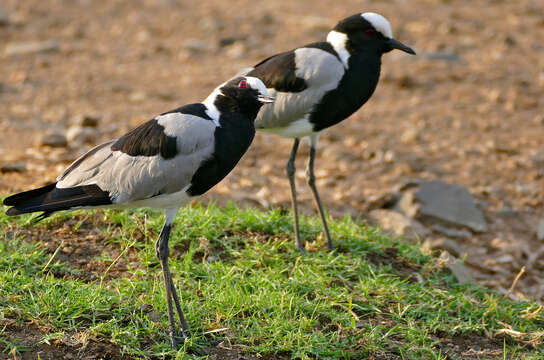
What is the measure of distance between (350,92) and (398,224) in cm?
158

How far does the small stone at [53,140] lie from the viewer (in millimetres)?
6938

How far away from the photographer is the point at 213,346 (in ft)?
12.7

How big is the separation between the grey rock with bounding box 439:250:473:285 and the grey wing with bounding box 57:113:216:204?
217cm

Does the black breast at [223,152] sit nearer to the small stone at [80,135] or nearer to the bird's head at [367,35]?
the bird's head at [367,35]

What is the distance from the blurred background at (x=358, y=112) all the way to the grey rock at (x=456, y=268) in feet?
1.19

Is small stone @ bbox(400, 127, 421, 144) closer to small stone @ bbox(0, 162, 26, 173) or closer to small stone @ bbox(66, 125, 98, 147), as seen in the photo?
small stone @ bbox(66, 125, 98, 147)

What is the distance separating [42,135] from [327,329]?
158 inches

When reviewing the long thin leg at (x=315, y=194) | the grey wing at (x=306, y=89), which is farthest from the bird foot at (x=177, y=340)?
the grey wing at (x=306, y=89)

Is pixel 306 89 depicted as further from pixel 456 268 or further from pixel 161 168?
pixel 456 268

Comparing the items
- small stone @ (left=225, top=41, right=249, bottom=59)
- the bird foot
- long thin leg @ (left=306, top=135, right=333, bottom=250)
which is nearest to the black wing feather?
long thin leg @ (left=306, top=135, right=333, bottom=250)

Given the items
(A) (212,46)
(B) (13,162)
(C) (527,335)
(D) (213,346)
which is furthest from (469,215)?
(A) (212,46)

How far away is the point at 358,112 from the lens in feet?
27.6

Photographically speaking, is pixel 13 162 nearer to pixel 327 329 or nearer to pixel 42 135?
pixel 42 135

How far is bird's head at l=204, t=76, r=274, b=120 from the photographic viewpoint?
12.5ft
